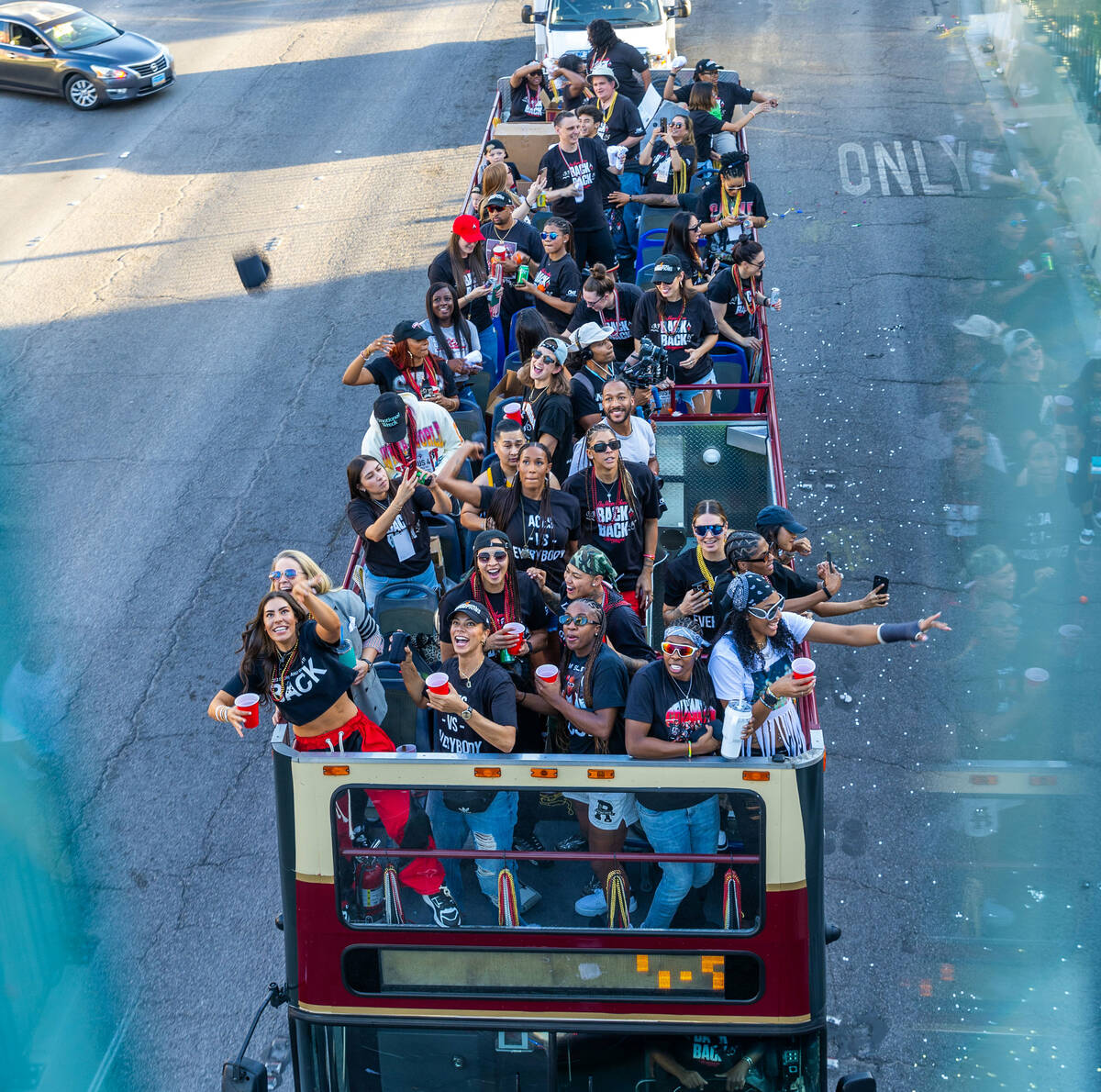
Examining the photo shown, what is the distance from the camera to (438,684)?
5520mm

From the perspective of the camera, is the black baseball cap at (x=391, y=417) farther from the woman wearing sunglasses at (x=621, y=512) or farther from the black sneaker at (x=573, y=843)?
the black sneaker at (x=573, y=843)

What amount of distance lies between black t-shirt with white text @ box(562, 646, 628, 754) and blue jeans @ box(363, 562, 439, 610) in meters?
1.69

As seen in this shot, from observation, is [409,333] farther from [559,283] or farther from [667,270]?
[667,270]

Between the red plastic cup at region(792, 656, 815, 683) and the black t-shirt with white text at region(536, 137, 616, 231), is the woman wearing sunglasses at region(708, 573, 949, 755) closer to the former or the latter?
the red plastic cup at region(792, 656, 815, 683)

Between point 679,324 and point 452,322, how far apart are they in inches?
66.9

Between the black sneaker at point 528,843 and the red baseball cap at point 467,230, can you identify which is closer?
the black sneaker at point 528,843

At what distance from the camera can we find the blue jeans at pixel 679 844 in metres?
5.20

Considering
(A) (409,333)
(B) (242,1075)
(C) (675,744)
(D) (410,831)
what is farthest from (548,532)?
(B) (242,1075)

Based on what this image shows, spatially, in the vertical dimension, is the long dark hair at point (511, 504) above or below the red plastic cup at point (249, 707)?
below

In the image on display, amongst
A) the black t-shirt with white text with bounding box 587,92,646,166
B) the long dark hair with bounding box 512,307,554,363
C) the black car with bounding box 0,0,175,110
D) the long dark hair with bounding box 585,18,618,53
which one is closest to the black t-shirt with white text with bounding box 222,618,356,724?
the long dark hair with bounding box 512,307,554,363

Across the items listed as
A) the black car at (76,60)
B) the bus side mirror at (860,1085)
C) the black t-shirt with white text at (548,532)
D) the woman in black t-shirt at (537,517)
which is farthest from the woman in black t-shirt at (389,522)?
the black car at (76,60)

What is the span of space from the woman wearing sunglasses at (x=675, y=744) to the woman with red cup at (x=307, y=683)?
0.97 m

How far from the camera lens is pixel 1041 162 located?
17.6m

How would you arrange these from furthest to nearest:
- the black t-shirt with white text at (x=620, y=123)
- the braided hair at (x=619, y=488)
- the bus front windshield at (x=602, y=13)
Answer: the bus front windshield at (x=602, y=13) < the black t-shirt with white text at (x=620, y=123) < the braided hair at (x=619, y=488)
